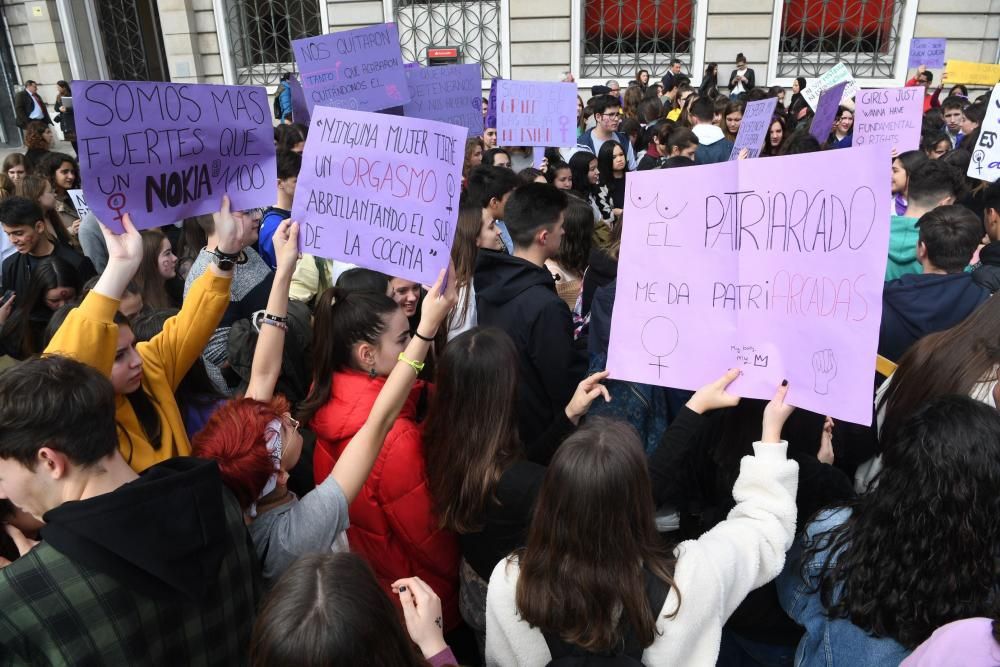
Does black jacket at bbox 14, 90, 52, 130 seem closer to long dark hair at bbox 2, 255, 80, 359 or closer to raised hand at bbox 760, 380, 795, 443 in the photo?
long dark hair at bbox 2, 255, 80, 359

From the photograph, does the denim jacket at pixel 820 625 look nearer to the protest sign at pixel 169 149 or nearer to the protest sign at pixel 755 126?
the protest sign at pixel 169 149

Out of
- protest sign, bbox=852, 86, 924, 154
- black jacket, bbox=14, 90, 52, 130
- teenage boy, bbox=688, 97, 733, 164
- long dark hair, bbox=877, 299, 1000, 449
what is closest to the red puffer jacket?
long dark hair, bbox=877, 299, 1000, 449

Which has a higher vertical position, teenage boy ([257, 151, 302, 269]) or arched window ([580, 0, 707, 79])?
arched window ([580, 0, 707, 79])

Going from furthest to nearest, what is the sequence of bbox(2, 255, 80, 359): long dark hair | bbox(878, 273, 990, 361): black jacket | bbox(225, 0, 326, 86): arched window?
bbox(225, 0, 326, 86): arched window → bbox(2, 255, 80, 359): long dark hair → bbox(878, 273, 990, 361): black jacket

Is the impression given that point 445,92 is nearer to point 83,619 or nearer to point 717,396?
point 717,396

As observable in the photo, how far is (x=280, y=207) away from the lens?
4.43 metres

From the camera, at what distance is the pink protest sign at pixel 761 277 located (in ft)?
5.68

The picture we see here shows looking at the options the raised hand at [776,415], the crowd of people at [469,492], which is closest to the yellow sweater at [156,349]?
the crowd of people at [469,492]

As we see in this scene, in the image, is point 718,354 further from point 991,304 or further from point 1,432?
point 1,432

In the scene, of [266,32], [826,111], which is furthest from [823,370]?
[266,32]

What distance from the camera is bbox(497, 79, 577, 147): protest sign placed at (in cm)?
618

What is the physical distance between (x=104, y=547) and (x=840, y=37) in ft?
54.9

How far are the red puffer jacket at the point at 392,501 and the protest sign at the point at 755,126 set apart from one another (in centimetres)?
405

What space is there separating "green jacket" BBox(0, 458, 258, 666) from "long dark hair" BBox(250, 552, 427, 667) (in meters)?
0.26
